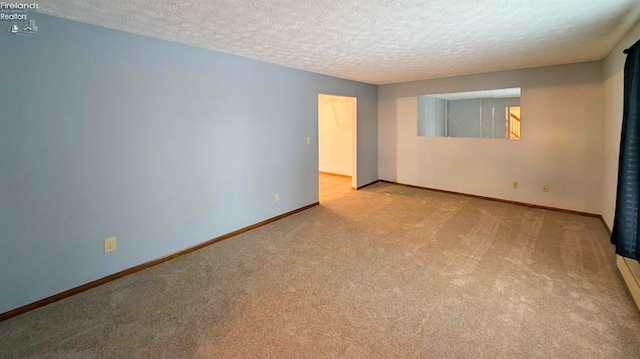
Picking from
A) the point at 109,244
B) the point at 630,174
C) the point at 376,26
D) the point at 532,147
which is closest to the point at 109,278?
the point at 109,244

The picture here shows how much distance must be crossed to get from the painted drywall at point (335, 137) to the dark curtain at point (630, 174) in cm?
559

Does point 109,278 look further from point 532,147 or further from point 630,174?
point 532,147

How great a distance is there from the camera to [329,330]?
2031mm

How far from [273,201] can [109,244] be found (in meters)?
2.09

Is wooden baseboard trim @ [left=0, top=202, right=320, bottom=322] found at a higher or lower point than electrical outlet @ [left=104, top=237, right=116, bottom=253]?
lower

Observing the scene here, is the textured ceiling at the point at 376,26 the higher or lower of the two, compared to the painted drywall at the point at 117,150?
higher

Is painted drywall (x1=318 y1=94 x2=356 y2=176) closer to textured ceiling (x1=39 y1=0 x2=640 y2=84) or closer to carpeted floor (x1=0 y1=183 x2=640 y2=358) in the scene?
textured ceiling (x1=39 y1=0 x2=640 y2=84)

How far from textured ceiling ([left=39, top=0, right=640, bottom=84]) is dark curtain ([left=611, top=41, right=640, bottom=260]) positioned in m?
0.58

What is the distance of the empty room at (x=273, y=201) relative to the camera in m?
2.07

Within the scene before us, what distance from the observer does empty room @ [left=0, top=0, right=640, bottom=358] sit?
6.79 ft

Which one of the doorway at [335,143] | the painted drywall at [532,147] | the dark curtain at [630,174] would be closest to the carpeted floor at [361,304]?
the dark curtain at [630,174]

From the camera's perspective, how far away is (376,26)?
2666 millimetres

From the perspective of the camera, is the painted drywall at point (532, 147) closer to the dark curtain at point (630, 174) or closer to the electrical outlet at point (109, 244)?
the dark curtain at point (630, 174)

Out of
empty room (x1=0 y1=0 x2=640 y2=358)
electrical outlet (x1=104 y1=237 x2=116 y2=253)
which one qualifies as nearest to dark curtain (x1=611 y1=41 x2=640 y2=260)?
empty room (x1=0 y1=0 x2=640 y2=358)
